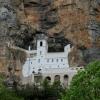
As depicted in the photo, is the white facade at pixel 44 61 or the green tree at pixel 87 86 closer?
the green tree at pixel 87 86

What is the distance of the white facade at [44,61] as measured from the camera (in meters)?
92.5

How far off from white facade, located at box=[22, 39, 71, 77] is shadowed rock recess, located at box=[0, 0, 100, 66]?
4.96ft

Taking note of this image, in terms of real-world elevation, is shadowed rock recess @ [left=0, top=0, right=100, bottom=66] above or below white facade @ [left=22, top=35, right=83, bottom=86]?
above

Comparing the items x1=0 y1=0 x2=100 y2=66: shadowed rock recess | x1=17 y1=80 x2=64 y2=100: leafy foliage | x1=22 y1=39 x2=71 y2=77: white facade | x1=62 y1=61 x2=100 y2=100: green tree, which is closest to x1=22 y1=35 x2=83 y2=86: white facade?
x1=22 y1=39 x2=71 y2=77: white facade

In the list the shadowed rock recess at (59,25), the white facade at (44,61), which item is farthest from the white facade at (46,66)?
the shadowed rock recess at (59,25)

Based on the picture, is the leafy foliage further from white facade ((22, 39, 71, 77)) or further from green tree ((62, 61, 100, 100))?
green tree ((62, 61, 100, 100))

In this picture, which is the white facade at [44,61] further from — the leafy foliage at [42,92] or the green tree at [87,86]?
the green tree at [87,86]

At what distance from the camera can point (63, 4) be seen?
9769 cm

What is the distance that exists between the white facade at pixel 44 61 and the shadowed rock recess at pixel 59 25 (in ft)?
4.96

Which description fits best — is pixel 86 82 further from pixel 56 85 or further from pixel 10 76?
pixel 10 76

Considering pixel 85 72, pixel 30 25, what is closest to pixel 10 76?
pixel 30 25

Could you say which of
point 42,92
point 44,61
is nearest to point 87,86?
point 42,92

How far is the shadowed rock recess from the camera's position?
308ft

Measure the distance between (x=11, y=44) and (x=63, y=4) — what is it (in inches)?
536
